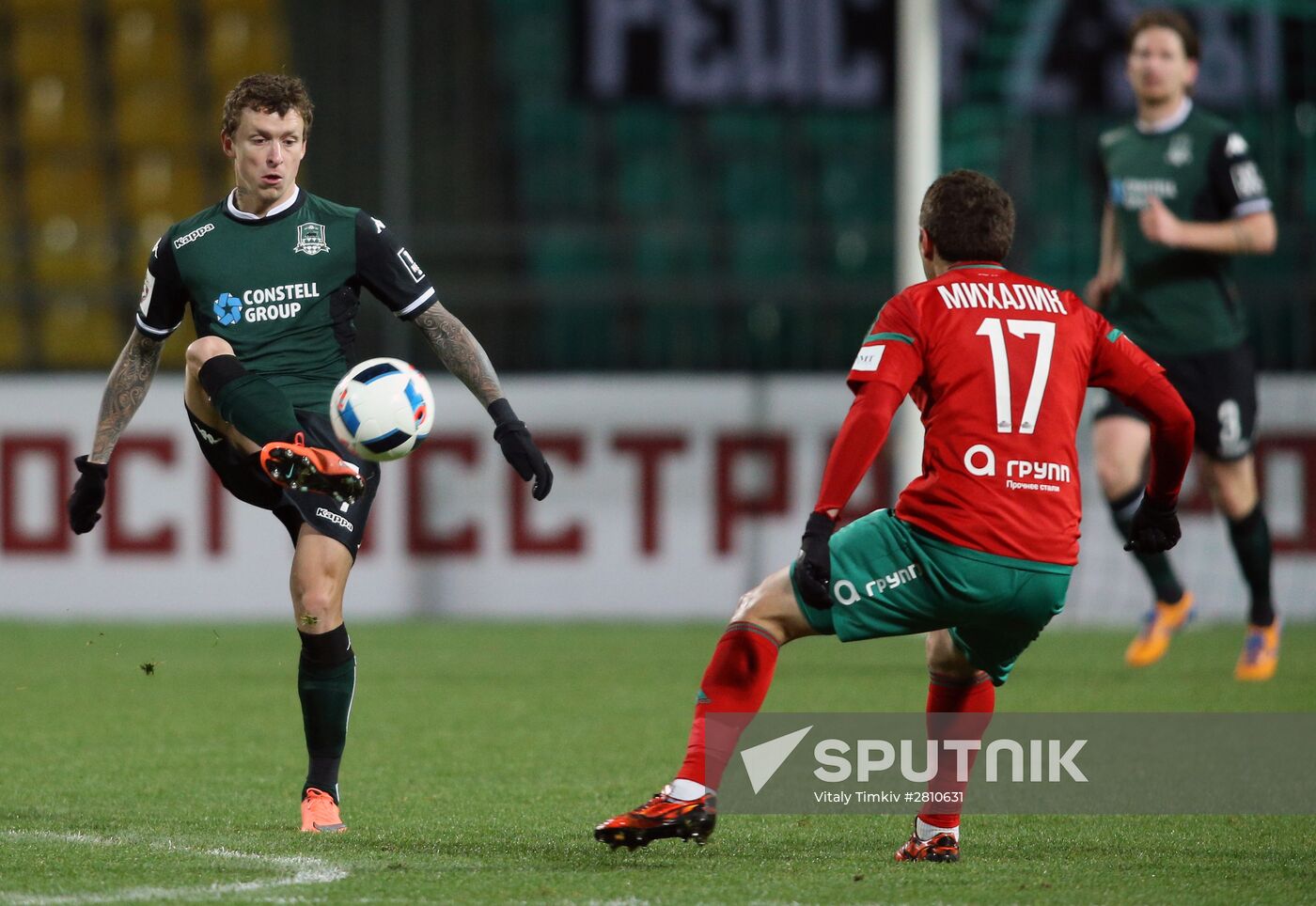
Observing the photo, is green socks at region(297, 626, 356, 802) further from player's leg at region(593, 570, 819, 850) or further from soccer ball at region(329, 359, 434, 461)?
player's leg at region(593, 570, 819, 850)

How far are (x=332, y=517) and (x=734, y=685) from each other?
1.17m

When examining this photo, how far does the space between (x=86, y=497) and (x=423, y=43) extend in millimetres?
8415

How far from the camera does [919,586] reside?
3930 mm

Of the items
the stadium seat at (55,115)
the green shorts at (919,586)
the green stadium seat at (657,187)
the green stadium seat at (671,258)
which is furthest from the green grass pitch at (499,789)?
the stadium seat at (55,115)

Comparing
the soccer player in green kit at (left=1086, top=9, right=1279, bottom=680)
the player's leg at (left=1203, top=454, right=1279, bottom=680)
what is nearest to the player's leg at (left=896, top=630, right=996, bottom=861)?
the soccer player in green kit at (left=1086, top=9, right=1279, bottom=680)

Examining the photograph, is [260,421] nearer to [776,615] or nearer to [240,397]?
[240,397]

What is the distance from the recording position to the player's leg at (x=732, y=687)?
3898 mm

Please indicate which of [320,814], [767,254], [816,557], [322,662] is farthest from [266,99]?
[767,254]

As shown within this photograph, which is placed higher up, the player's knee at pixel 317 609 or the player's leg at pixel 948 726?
the player's knee at pixel 317 609

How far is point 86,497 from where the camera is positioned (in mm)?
4891

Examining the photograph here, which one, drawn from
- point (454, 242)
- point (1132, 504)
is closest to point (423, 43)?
point (454, 242)

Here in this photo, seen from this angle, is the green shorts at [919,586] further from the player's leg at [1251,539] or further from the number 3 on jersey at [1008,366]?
the player's leg at [1251,539]

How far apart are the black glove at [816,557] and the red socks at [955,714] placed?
0.56 metres

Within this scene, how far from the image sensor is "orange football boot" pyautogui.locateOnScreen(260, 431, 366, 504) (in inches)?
170
